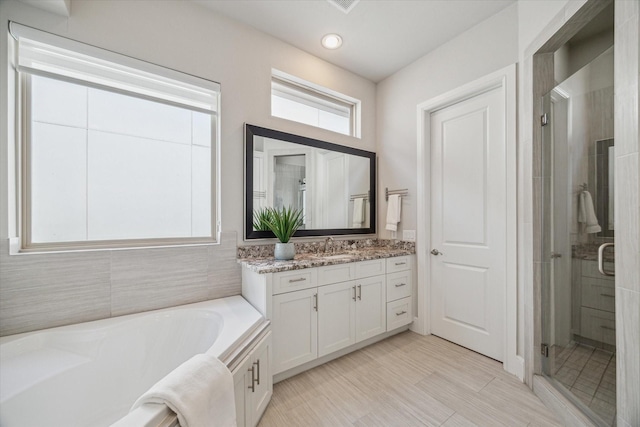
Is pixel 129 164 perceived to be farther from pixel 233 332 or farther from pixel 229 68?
pixel 233 332

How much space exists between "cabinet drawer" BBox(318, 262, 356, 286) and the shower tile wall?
70 cm

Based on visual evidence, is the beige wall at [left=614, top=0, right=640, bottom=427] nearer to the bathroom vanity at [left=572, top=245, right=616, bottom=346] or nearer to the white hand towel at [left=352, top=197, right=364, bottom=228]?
the bathroom vanity at [left=572, top=245, right=616, bottom=346]

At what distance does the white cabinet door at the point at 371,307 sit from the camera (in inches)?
83.1

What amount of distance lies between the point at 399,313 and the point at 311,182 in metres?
1.53

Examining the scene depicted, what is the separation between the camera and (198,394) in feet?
2.77

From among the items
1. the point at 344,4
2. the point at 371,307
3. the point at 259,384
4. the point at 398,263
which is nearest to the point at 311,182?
the point at 398,263

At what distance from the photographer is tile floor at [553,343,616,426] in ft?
3.96

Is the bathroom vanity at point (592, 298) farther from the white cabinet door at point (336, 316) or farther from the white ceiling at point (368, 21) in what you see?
the white ceiling at point (368, 21)

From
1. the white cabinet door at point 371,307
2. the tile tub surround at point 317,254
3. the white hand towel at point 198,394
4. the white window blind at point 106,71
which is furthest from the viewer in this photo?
the white cabinet door at point 371,307

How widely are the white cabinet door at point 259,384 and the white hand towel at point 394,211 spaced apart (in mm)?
1693

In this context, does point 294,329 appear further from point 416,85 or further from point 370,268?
point 416,85

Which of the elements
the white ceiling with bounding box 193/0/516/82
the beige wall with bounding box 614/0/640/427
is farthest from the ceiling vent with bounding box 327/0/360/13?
the beige wall with bounding box 614/0/640/427

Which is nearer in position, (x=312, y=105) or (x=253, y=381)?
(x=253, y=381)

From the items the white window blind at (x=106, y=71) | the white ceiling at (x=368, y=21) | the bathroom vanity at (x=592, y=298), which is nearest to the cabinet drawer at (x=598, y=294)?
the bathroom vanity at (x=592, y=298)
